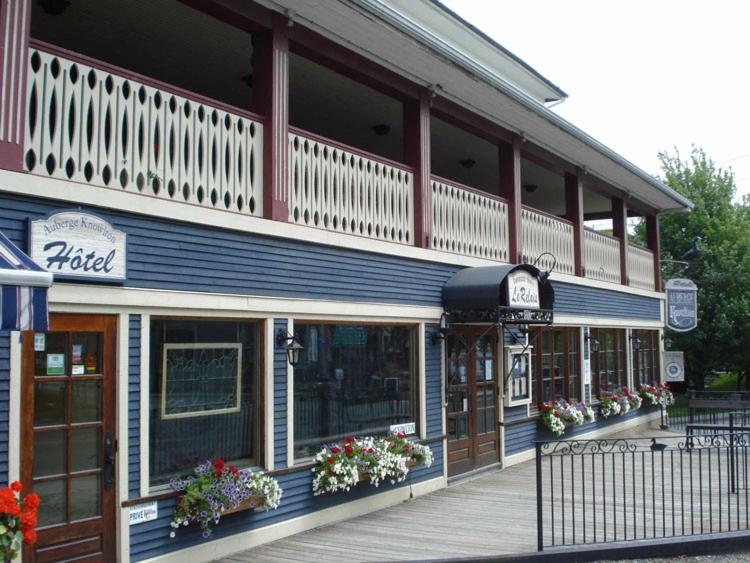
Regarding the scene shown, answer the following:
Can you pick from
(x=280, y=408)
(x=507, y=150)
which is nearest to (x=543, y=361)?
(x=507, y=150)

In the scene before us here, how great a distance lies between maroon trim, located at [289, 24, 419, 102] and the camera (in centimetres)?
860

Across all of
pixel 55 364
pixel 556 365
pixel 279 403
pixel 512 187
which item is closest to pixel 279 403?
pixel 279 403

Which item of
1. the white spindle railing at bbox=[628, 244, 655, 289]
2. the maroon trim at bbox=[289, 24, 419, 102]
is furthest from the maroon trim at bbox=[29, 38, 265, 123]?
the white spindle railing at bbox=[628, 244, 655, 289]

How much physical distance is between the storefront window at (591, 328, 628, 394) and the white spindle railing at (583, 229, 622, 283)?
1.15m

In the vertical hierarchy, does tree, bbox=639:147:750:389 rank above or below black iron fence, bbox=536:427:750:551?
above

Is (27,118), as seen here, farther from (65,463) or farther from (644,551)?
(644,551)

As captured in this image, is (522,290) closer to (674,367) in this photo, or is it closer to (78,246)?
(78,246)

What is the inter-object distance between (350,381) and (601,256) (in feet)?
29.3

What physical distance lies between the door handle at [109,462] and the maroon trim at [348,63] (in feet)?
15.0

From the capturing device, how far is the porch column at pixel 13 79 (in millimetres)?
5742

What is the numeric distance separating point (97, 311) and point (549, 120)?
819 centimetres

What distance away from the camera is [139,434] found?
653cm

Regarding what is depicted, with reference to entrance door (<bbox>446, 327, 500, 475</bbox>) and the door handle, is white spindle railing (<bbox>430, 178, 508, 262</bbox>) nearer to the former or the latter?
entrance door (<bbox>446, 327, 500, 475</bbox>)

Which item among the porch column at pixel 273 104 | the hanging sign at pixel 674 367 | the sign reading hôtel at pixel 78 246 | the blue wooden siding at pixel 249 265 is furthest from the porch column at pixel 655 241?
the sign reading hôtel at pixel 78 246
